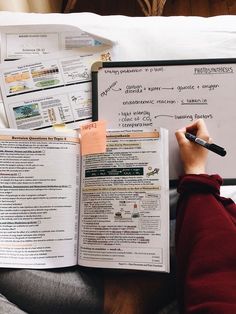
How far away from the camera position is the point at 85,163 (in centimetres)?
70

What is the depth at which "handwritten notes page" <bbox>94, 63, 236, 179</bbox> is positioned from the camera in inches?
29.7

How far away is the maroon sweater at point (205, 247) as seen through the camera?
0.52 meters

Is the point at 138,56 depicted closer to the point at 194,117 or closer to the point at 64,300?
the point at 194,117

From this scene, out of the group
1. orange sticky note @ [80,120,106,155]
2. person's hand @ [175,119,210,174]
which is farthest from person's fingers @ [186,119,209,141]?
orange sticky note @ [80,120,106,155]

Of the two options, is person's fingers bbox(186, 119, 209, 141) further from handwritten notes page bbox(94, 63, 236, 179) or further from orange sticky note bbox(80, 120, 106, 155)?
orange sticky note bbox(80, 120, 106, 155)

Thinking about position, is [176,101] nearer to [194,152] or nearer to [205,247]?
[194,152]

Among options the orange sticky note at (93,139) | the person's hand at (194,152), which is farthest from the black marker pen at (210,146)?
the orange sticky note at (93,139)

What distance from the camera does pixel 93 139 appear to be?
702 mm

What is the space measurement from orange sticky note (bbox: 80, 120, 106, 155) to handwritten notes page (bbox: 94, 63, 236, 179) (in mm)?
60

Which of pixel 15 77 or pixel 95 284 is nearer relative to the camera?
pixel 95 284

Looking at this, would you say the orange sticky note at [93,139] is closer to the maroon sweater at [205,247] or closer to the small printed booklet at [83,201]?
the small printed booklet at [83,201]

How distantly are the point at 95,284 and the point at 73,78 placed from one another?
16.6 inches

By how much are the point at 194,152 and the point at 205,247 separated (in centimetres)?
21

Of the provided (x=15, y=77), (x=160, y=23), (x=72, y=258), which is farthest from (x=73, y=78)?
(x=72, y=258)
